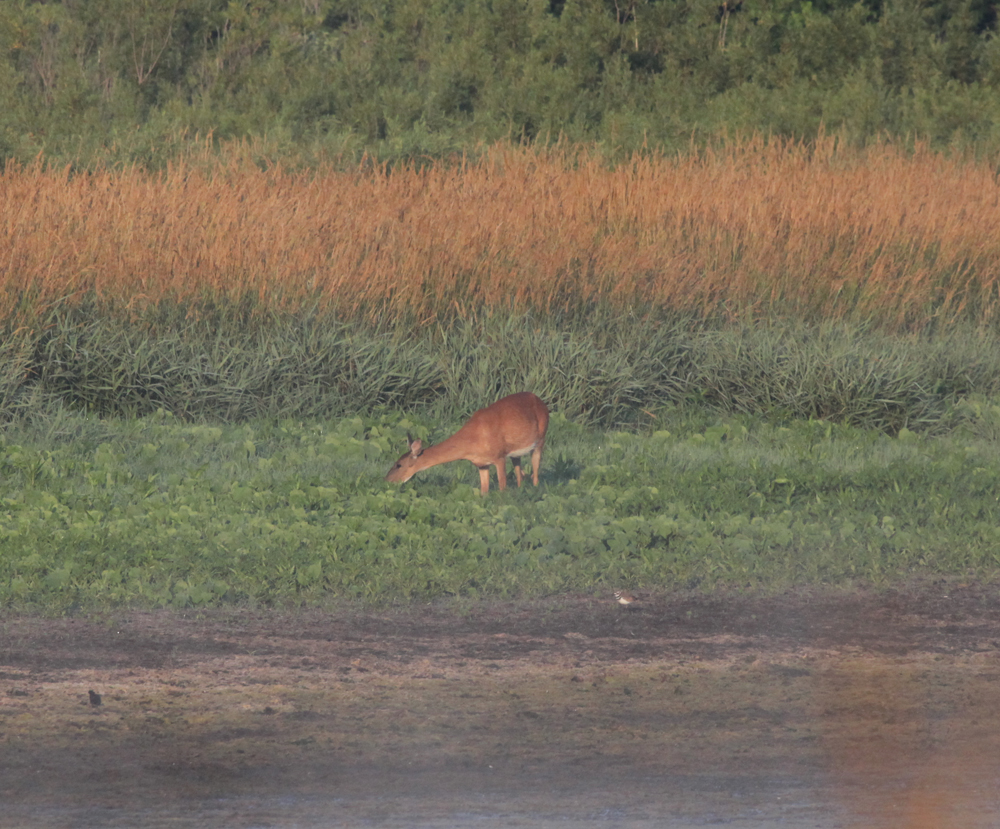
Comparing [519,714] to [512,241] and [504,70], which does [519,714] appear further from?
[504,70]

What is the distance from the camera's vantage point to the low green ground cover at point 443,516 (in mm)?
6121

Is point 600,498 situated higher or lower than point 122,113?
higher

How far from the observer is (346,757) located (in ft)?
14.3

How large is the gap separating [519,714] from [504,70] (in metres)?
20.0

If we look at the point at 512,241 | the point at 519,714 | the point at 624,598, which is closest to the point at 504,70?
the point at 512,241

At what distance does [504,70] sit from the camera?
23.7 metres

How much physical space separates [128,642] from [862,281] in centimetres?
787

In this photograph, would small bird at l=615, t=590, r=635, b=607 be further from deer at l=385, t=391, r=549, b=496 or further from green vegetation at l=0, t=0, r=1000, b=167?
green vegetation at l=0, t=0, r=1000, b=167

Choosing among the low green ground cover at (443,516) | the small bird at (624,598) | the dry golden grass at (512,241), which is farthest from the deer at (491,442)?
the dry golden grass at (512,241)

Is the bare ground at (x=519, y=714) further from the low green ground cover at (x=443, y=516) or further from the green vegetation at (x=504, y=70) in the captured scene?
the green vegetation at (x=504, y=70)

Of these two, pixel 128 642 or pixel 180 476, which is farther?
pixel 180 476

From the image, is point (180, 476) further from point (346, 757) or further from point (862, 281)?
point (862, 281)

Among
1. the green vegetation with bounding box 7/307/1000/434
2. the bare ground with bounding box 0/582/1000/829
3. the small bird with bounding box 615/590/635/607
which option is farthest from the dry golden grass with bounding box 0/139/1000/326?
the bare ground with bounding box 0/582/1000/829

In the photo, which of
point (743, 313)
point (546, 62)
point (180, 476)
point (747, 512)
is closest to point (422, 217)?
point (743, 313)
